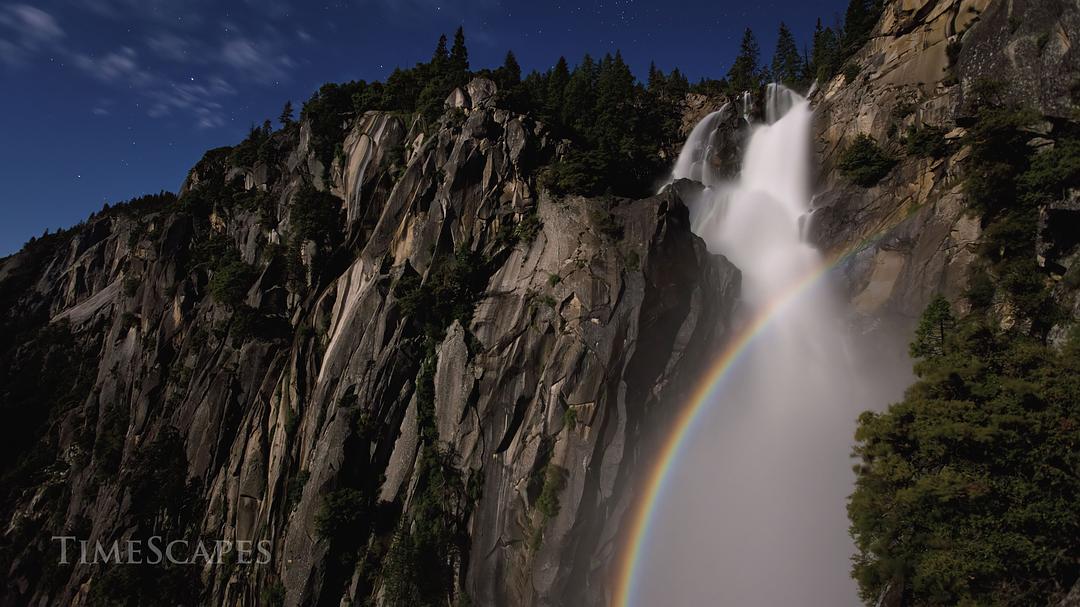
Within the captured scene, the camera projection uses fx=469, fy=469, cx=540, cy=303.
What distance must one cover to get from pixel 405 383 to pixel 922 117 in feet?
144

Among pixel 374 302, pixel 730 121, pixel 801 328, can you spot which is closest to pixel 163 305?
pixel 374 302

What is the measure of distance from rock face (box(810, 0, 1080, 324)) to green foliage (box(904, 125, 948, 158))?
41 centimetres

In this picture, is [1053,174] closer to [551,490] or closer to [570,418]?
[570,418]

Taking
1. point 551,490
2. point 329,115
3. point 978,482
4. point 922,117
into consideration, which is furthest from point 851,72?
point 329,115

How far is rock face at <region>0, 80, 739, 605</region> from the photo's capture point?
30672mm

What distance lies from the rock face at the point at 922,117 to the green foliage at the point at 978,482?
13.9 metres

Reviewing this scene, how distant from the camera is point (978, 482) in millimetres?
14844

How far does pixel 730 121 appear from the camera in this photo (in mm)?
55969

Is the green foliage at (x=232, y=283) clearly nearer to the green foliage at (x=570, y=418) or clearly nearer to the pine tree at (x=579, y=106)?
the green foliage at (x=570, y=418)

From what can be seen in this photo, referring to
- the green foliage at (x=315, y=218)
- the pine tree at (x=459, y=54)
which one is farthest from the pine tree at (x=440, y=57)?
the green foliage at (x=315, y=218)

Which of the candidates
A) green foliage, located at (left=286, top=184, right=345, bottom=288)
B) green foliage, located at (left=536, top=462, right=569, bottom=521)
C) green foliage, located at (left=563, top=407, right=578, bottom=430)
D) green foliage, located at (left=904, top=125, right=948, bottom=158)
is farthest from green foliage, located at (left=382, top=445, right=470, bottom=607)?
green foliage, located at (left=904, top=125, right=948, bottom=158)

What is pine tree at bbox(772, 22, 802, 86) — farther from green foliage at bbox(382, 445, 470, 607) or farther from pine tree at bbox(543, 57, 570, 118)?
green foliage at bbox(382, 445, 470, 607)

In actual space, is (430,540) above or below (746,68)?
below

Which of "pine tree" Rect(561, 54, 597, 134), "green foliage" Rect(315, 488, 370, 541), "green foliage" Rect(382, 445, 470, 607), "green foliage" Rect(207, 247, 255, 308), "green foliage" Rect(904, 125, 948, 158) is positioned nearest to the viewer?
"green foliage" Rect(382, 445, 470, 607)
